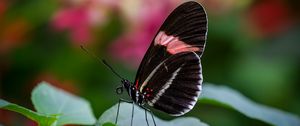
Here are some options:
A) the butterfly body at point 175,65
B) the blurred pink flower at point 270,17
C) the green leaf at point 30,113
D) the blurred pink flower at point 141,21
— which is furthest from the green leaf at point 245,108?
the blurred pink flower at point 270,17

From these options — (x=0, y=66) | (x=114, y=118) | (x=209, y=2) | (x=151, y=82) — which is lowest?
(x=209, y=2)

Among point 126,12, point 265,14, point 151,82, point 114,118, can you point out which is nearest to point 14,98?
point 126,12

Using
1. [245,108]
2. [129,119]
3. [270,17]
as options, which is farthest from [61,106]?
[270,17]

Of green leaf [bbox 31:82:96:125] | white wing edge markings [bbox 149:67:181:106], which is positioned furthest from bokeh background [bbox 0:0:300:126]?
green leaf [bbox 31:82:96:125]

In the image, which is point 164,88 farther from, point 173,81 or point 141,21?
point 141,21

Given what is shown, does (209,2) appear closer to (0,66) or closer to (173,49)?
(0,66)

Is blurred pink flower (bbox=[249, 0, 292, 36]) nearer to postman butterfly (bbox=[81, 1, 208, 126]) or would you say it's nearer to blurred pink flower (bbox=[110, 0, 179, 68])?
blurred pink flower (bbox=[110, 0, 179, 68])

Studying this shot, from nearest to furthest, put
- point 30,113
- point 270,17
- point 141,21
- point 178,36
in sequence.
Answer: point 30,113 → point 178,36 → point 141,21 → point 270,17
